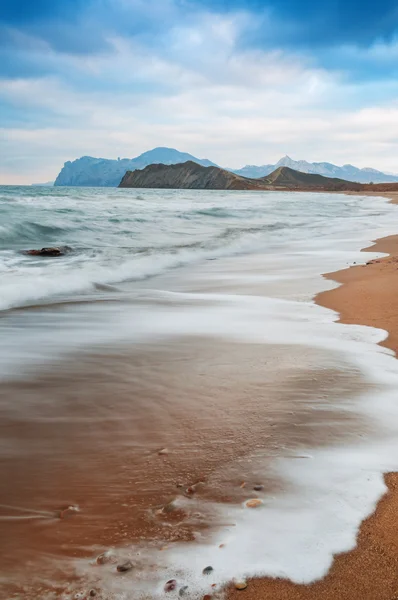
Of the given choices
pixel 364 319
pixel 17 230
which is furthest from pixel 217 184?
pixel 364 319

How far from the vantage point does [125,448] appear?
2.30 metres

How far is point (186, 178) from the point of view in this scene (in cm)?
15950

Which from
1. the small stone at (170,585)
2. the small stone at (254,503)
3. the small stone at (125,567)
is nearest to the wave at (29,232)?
the small stone at (254,503)

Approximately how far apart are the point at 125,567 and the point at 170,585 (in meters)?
0.16

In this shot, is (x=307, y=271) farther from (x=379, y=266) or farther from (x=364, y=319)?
(x=364, y=319)

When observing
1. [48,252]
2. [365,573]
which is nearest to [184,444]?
[365,573]

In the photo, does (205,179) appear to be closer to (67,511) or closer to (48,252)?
(48,252)

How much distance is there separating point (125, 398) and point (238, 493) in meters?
1.18

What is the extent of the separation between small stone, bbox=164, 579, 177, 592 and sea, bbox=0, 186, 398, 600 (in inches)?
0.5

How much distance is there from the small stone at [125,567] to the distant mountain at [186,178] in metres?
136

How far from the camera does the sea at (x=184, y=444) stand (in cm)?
156

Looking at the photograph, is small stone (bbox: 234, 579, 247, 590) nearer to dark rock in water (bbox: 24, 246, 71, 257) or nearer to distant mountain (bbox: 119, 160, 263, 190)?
dark rock in water (bbox: 24, 246, 71, 257)

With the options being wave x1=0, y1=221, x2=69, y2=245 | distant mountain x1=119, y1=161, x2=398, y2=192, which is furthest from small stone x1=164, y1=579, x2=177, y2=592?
distant mountain x1=119, y1=161, x2=398, y2=192

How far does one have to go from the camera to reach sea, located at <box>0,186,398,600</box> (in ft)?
5.11
